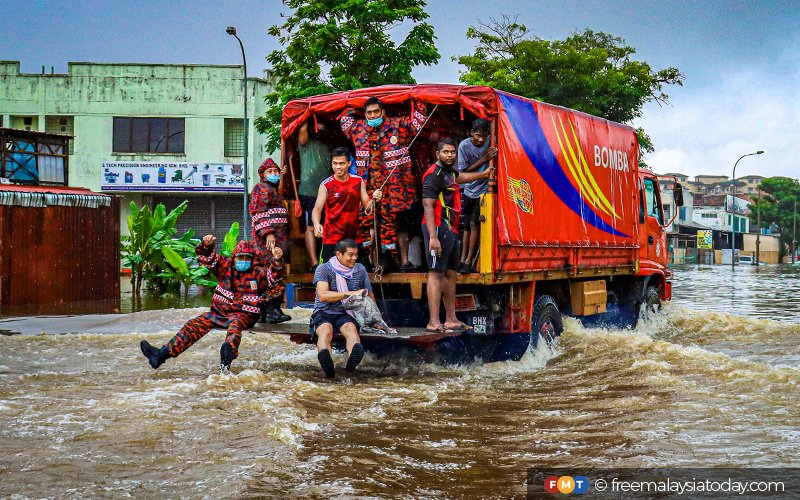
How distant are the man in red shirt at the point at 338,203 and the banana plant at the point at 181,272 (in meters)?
12.0

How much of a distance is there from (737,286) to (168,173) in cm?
2238

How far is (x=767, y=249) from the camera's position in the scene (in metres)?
90.7

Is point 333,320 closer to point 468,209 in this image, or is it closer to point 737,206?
point 468,209

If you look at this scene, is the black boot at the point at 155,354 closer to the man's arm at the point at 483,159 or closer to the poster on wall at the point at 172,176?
the man's arm at the point at 483,159

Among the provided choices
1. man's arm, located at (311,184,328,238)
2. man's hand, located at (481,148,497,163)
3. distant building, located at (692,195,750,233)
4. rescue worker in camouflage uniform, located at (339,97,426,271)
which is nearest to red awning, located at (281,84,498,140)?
rescue worker in camouflage uniform, located at (339,97,426,271)

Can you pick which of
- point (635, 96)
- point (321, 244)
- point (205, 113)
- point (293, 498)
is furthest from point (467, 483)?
point (205, 113)

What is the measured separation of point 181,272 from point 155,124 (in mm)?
17287

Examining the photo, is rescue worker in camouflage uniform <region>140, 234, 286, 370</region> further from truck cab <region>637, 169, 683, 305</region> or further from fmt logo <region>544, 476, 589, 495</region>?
truck cab <region>637, 169, 683, 305</region>

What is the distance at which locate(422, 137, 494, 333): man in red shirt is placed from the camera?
29.2ft

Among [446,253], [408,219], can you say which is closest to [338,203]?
[408,219]

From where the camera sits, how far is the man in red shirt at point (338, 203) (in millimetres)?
9492

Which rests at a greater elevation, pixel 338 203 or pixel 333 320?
pixel 338 203

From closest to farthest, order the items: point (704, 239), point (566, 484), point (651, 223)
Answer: point (566, 484) < point (651, 223) < point (704, 239)

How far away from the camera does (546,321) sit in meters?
10.4
